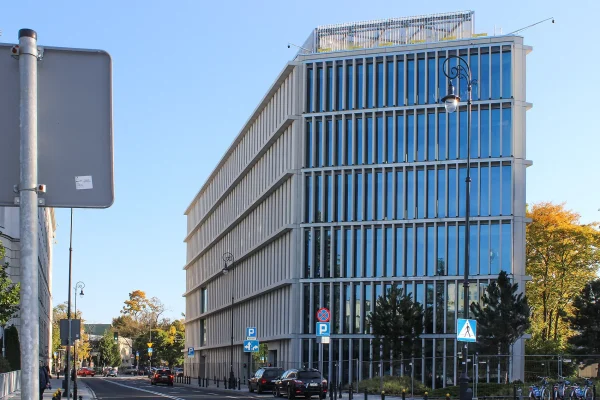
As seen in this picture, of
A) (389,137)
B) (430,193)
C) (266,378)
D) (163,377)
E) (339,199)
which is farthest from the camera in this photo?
(163,377)

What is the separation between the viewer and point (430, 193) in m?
68.7

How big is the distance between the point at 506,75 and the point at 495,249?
1314 cm

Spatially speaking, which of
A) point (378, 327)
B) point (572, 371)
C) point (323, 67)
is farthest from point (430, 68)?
point (572, 371)

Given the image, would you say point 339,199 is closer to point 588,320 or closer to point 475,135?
point 475,135

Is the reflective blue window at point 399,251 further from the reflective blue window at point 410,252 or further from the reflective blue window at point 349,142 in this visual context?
the reflective blue window at point 349,142

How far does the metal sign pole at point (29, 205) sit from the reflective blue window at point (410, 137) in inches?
2600

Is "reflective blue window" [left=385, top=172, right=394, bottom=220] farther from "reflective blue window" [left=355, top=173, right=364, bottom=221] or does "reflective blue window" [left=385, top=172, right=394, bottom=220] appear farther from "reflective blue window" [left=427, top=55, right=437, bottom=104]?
"reflective blue window" [left=427, top=55, right=437, bottom=104]

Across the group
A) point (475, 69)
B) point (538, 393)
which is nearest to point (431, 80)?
point (475, 69)

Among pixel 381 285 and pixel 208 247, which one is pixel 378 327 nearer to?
pixel 381 285

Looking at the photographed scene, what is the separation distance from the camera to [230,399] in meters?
46.9

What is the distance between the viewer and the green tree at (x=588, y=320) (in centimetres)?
5503

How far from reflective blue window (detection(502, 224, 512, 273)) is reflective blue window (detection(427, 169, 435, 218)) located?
215 inches

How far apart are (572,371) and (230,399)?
17.3 m

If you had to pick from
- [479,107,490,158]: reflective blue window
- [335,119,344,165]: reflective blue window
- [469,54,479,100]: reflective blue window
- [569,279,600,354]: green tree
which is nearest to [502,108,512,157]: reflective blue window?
[479,107,490,158]: reflective blue window
